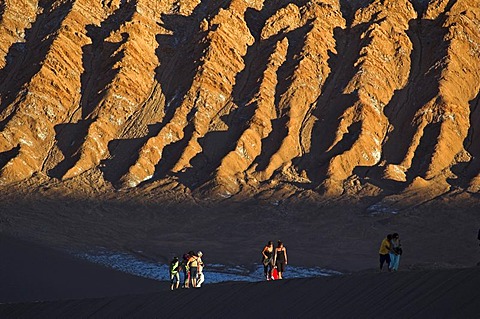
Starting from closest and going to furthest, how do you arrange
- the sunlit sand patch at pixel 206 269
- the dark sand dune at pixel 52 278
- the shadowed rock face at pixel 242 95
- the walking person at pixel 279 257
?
1. the walking person at pixel 279 257
2. the dark sand dune at pixel 52 278
3. the sunlit sand patch at pixel 206 269
4. the shadowed rock face at pixel 242 95

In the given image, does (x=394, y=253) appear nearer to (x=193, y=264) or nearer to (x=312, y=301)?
(x=312, y=301)

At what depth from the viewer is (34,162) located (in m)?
64.9

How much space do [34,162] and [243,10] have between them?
27.4m

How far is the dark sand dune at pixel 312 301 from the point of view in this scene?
12.1 m

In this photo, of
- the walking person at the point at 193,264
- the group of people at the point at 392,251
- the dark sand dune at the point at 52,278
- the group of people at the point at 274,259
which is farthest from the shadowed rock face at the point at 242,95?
the group of people at the point at 392,251

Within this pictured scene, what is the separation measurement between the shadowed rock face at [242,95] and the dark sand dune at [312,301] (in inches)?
1612

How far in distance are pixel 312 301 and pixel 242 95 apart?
5784 cm

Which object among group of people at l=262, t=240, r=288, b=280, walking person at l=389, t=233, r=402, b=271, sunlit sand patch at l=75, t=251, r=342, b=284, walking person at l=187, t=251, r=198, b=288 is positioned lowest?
sunlit sand patch at l=75, t=251, r=342, b=284

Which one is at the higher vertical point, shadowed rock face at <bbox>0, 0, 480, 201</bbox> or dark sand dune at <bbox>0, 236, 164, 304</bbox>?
shadowed rock face at <bbox>0, 0, 480, 201</bbox>

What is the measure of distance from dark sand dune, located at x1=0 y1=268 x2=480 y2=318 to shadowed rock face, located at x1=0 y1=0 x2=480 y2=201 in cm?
4095

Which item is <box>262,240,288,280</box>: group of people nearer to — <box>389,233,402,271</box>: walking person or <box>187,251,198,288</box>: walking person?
<box>187,251,198,288</box>: walking person

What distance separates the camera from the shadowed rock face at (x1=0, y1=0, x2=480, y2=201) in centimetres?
6250

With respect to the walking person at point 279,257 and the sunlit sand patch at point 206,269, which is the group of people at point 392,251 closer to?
the walking person at point 279,257

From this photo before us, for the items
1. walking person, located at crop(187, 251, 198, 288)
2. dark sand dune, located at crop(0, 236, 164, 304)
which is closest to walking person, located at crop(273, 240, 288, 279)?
walking person, located at crop(187, 251, 198, 288)
